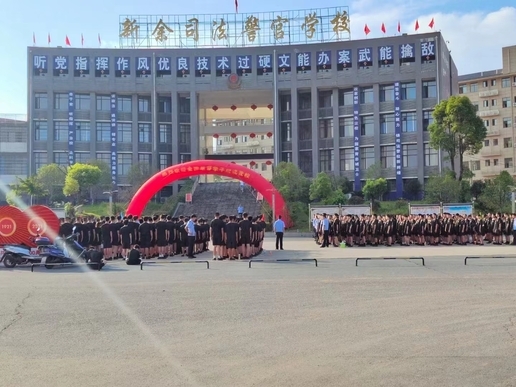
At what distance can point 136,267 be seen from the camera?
17.0 meters

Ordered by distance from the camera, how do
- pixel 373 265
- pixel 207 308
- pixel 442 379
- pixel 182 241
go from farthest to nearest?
pixel 182 241 → pixel 373 265 → pixel 207 308 → pixel 442 379

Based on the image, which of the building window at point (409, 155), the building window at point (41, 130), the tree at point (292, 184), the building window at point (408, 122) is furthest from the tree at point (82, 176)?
the building window at point (408, 122)

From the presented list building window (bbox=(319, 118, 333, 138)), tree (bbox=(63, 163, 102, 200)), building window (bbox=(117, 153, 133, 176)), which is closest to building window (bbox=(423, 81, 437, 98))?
building window (bbox=(319, 118, 333, 138))

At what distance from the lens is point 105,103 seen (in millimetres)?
57688

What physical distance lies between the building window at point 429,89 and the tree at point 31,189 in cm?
3414

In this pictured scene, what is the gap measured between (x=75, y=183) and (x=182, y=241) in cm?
2725

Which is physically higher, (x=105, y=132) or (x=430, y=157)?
(x=105, y=132)

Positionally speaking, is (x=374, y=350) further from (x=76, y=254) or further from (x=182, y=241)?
(x=182, y=241)

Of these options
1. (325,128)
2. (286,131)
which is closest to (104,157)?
(286,131)

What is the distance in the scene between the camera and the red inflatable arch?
30.0m

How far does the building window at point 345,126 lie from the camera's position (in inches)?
2234

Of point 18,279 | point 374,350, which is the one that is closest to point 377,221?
point 18,279

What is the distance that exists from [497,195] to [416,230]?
15674 millimetres

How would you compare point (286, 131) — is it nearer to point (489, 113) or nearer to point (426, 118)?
point (426, 118)
